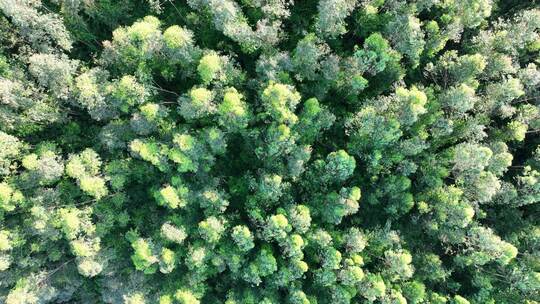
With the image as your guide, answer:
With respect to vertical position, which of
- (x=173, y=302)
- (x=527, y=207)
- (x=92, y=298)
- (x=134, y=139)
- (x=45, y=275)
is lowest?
(x=92, y=298)

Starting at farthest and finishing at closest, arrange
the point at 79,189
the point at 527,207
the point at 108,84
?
the point at 527,207
the point at 79,189
the point at 108,84

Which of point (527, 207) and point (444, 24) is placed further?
point (527, 207)

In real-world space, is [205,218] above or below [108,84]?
below

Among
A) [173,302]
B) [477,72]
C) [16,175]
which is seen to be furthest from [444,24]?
[16,175]

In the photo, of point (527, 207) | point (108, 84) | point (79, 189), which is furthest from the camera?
point (527, 207)

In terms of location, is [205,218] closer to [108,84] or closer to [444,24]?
[108,84]

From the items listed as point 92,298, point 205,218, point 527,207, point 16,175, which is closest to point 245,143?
point 205,218
